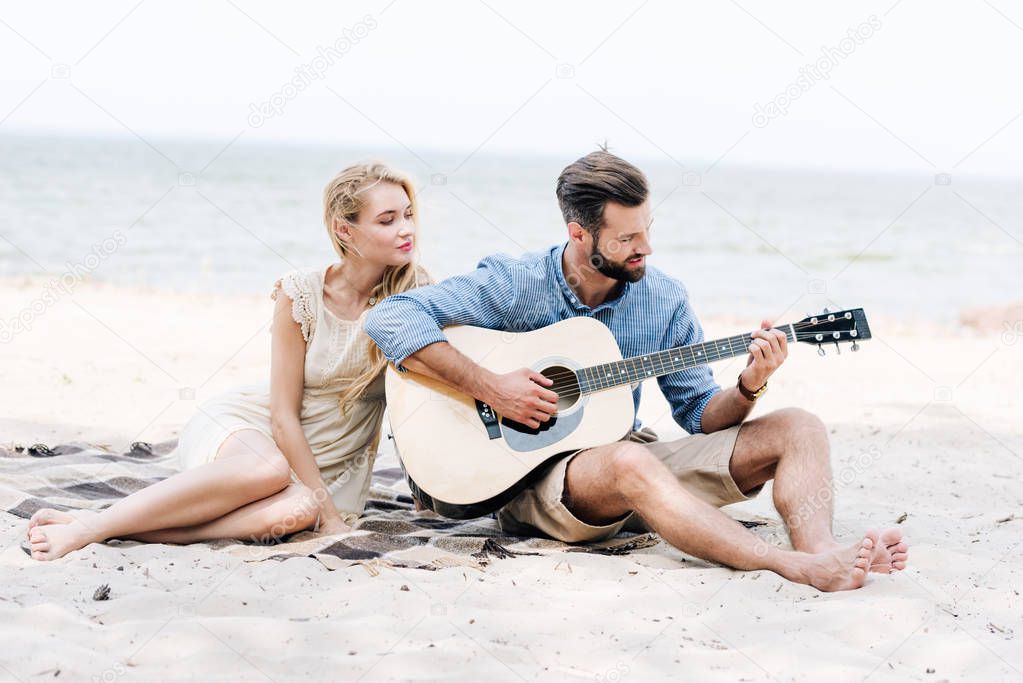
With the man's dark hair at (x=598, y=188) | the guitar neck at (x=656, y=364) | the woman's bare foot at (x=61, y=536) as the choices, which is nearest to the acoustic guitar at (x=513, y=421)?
the guitar neck at (x=656, y=364)

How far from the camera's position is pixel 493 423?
11.1 feet

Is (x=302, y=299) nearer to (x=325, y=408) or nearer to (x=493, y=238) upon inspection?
(x=325, y=408)

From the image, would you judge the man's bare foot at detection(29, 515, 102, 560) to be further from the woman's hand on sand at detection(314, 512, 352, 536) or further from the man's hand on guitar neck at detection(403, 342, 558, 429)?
the man's hand on guitar neck at detection(403, 342, 558, 429)

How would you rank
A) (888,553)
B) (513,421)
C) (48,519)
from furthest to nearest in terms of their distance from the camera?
(513,421), (48,519), (888,553)

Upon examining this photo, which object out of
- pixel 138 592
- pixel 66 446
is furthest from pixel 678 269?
pixel 138 592

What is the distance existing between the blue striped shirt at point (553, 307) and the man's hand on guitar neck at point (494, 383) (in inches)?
5.7

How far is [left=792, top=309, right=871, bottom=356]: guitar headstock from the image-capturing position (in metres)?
3.16

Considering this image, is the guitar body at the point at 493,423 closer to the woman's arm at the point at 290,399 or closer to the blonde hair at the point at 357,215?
the blonde hair at the point at 357,215

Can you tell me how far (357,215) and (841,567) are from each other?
1.99 meters

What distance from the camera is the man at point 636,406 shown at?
119 inches

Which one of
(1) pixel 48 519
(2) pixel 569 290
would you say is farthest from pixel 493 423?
(1) pixel 48 519

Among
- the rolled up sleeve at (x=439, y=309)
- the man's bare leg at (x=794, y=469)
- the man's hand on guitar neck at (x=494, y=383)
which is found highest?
the rolled up sleeve at (x=439, y=309)

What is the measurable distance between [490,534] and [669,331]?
95cm

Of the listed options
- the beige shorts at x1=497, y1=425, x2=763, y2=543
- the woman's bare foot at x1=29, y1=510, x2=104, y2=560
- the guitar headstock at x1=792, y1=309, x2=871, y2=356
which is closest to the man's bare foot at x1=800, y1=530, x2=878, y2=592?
the beige shorts at x1=497, y1=425, x2=763, y2=543
